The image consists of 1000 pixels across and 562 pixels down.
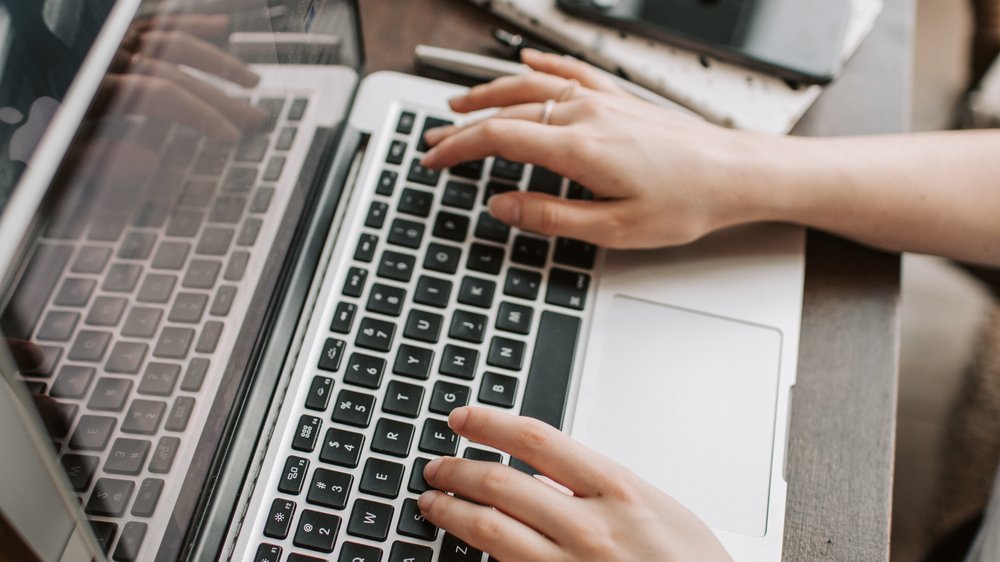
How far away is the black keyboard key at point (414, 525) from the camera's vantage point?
453mm

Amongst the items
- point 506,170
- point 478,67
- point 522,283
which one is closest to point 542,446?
point 522,283

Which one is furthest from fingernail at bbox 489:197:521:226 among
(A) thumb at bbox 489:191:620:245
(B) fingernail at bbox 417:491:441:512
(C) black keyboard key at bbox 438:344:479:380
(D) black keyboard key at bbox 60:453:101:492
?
(D) black keyboard key at bbox 60:453:101:492

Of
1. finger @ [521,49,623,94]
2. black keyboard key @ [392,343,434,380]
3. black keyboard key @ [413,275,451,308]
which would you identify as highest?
finger @ [521,49,623,94]

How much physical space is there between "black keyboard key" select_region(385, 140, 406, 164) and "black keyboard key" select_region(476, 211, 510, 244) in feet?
0.26

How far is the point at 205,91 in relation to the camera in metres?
0.39

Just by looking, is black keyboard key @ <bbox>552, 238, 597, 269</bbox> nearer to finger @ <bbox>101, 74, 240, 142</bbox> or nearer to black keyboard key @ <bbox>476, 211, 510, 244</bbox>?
black keyboard key @ <bbox>476, 211, 510, 244</bbox>

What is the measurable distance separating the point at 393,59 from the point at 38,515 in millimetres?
450

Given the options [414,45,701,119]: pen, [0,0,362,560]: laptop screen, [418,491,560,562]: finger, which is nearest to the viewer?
[0,0,362,560]: laptop screen

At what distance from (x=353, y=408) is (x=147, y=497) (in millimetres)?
131

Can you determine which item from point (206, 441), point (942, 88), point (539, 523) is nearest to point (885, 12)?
point (539, 523)

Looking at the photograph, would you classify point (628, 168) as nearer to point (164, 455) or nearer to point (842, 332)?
point (842, 332)

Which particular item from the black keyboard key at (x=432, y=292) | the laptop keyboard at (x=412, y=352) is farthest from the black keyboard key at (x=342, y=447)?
the black keyboard key at (x=432, y=292)

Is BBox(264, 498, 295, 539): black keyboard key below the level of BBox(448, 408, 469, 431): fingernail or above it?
below

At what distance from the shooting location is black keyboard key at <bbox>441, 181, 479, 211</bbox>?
58 cm
